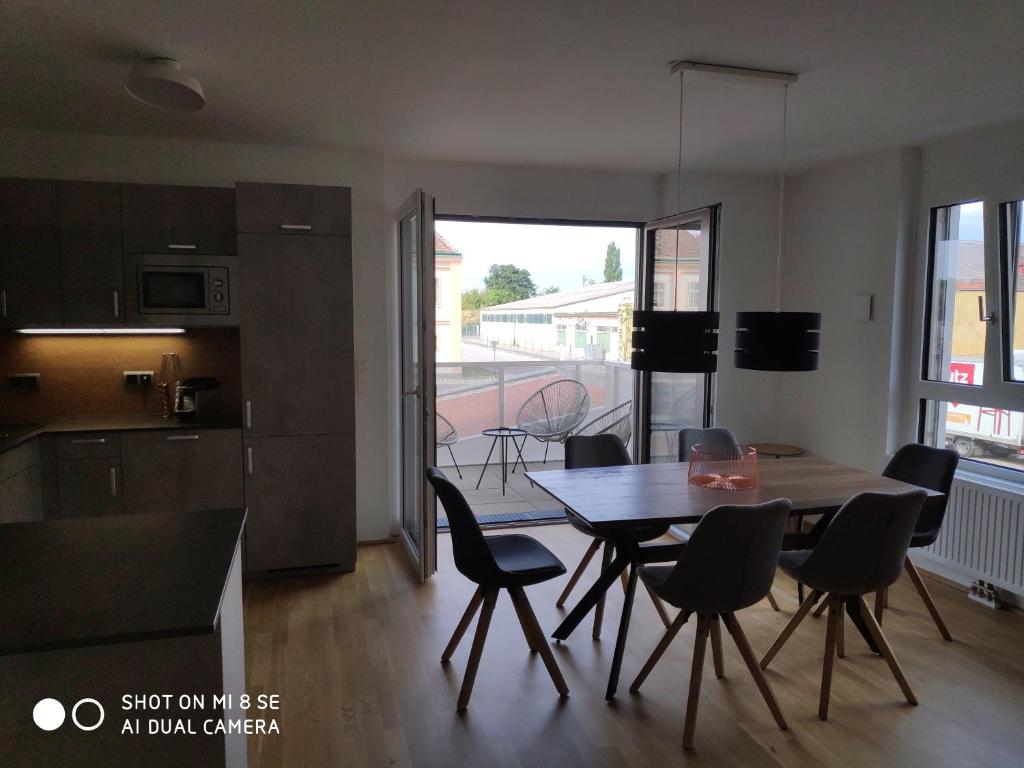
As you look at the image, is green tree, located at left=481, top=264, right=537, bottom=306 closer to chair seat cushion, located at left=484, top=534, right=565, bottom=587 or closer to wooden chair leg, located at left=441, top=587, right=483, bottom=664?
chair seat cushion, located at left=484, top=534, right=565, bottom=587

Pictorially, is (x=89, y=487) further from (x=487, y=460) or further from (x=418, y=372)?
(x=487, y=460)

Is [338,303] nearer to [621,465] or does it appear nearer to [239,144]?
[239,144]

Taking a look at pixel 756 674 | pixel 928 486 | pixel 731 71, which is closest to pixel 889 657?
pixel 756 674

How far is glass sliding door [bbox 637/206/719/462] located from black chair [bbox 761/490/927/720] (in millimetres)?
2216

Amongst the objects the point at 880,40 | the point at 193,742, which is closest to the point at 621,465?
the point at 880,40

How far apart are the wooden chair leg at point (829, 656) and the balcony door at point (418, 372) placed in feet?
6.73

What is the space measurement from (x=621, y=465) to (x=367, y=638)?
1.58 metres

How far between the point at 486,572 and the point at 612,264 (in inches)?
202

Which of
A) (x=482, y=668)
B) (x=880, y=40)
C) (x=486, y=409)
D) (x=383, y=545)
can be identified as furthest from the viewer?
(x=486, y=409)

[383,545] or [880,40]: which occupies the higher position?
[880,40]

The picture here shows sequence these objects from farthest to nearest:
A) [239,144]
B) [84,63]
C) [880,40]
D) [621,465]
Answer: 1. [239,144]
2. [621,465]
3. [84,63]
4. [880,40]

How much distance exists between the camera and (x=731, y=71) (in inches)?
112

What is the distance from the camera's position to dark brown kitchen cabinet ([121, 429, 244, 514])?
3779mm

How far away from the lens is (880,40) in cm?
255
